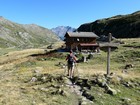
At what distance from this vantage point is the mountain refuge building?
83.9 metres

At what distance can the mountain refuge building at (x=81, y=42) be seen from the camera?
83.9 m

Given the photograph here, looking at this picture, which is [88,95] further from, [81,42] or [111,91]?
[81,42]

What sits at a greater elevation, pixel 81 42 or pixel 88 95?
pixel 81 42

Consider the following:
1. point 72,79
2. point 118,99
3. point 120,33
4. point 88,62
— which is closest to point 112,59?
point 88,62

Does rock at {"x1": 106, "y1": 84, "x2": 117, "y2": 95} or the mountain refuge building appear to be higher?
the mountain refuge building

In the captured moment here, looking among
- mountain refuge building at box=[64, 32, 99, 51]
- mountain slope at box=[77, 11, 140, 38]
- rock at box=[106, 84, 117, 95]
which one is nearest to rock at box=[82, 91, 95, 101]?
rock at box=[106, 84, 117, 95]

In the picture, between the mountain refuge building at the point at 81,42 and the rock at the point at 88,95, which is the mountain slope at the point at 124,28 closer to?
the mountain refuge building at the point at 81,42

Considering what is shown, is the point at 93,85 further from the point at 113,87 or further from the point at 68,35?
the point at 68,35

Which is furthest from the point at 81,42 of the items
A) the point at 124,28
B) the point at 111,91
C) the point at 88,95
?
the point at 124,28

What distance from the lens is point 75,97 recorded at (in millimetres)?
23125

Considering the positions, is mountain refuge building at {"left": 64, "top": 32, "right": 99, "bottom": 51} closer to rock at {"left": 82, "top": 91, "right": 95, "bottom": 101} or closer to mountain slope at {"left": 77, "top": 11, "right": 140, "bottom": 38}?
mountain slope at {"left": 77, "top": 11, "right": 140, "bottom": 38}

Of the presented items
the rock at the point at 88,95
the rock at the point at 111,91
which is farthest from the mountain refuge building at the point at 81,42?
the rock at the point at 88,95

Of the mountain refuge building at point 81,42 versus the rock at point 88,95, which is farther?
the mountain refuge building at point 81,42

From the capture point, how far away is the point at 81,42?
86375 mm
